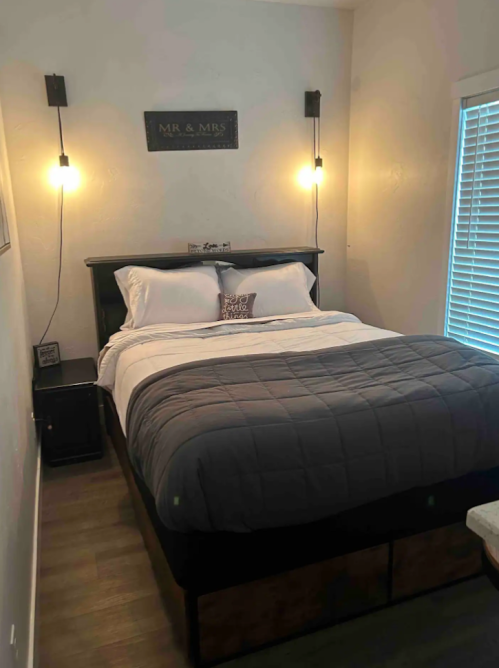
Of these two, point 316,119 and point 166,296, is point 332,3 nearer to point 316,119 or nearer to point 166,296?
point 316,119

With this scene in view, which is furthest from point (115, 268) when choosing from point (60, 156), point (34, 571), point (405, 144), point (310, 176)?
point (405, 144)

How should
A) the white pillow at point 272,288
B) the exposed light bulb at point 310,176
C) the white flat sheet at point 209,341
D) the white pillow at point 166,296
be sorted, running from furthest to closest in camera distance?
the exposed light bulb at point 310,176 → the white pillow at point 272,288 → the white pillow at point 166,296 → the white flat sheet at point 209,341

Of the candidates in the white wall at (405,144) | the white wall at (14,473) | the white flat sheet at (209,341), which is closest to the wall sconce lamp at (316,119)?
the white wall at (405,144)

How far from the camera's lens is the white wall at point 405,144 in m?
2.93

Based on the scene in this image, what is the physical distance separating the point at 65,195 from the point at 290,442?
2459 mm

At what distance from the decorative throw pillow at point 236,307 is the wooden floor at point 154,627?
4.72ft

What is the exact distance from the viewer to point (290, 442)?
166 centimetres

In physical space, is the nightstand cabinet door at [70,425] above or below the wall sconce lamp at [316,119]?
below

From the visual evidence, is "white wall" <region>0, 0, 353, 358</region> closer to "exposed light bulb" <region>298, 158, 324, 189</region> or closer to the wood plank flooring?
"exposed light bulb" <region>298, 158, 324, 189</region>

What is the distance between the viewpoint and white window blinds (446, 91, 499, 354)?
2758 millimetres

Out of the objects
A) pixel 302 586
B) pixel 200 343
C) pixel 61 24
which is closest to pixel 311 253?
pixel 200 343

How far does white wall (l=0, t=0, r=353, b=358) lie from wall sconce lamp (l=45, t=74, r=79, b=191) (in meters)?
0.05

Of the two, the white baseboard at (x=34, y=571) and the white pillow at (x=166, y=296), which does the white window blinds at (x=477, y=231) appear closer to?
the white pillow at (x=166, y=296)

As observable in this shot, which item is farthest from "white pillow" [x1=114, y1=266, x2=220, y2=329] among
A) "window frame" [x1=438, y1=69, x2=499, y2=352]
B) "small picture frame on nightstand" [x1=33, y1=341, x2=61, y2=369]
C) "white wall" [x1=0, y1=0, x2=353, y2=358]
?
"window frame" [x1=438, y1=69, x2=499, y2=352]
